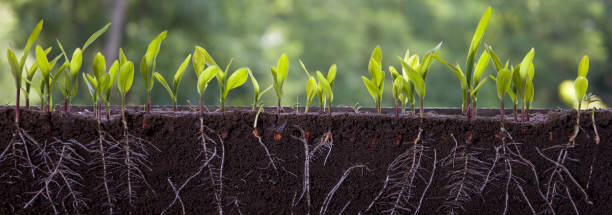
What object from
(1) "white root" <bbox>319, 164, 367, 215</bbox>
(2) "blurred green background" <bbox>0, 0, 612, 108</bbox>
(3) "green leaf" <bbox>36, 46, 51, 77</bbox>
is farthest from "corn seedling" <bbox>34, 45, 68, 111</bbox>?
(2) "blurred green background" <bbox>0, 0, 612, 108</bbox>

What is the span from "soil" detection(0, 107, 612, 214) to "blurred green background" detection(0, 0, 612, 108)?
3907 mm

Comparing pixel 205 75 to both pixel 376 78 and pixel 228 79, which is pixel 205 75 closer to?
pixel 228 79

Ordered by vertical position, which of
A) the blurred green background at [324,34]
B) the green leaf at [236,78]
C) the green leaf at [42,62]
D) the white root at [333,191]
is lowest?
the white root at [333,191]

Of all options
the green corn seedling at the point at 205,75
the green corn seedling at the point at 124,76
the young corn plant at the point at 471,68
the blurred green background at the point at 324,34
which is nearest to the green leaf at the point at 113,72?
the green corn seedling at the point at 124,76

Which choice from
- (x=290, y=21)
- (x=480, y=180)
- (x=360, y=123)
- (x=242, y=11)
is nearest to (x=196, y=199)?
(x=360, y=123)

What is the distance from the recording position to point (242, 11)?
598 centimetres

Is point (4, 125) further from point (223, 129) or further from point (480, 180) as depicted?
point (480, 180)

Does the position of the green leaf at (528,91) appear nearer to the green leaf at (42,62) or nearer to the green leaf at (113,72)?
the green leaf at (113,72)

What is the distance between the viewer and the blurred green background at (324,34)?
5.17m

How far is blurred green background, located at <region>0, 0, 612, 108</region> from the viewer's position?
17.0 ft

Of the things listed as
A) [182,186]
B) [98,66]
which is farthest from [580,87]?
[98,66]

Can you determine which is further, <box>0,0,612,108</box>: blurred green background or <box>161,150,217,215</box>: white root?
<box>0,0,612,108</box>: blurred green background

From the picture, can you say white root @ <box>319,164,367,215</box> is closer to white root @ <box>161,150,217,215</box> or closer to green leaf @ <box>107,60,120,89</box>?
white root @ <box>161,150,217,215</box>

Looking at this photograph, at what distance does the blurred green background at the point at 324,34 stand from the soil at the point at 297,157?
12.8 ft
